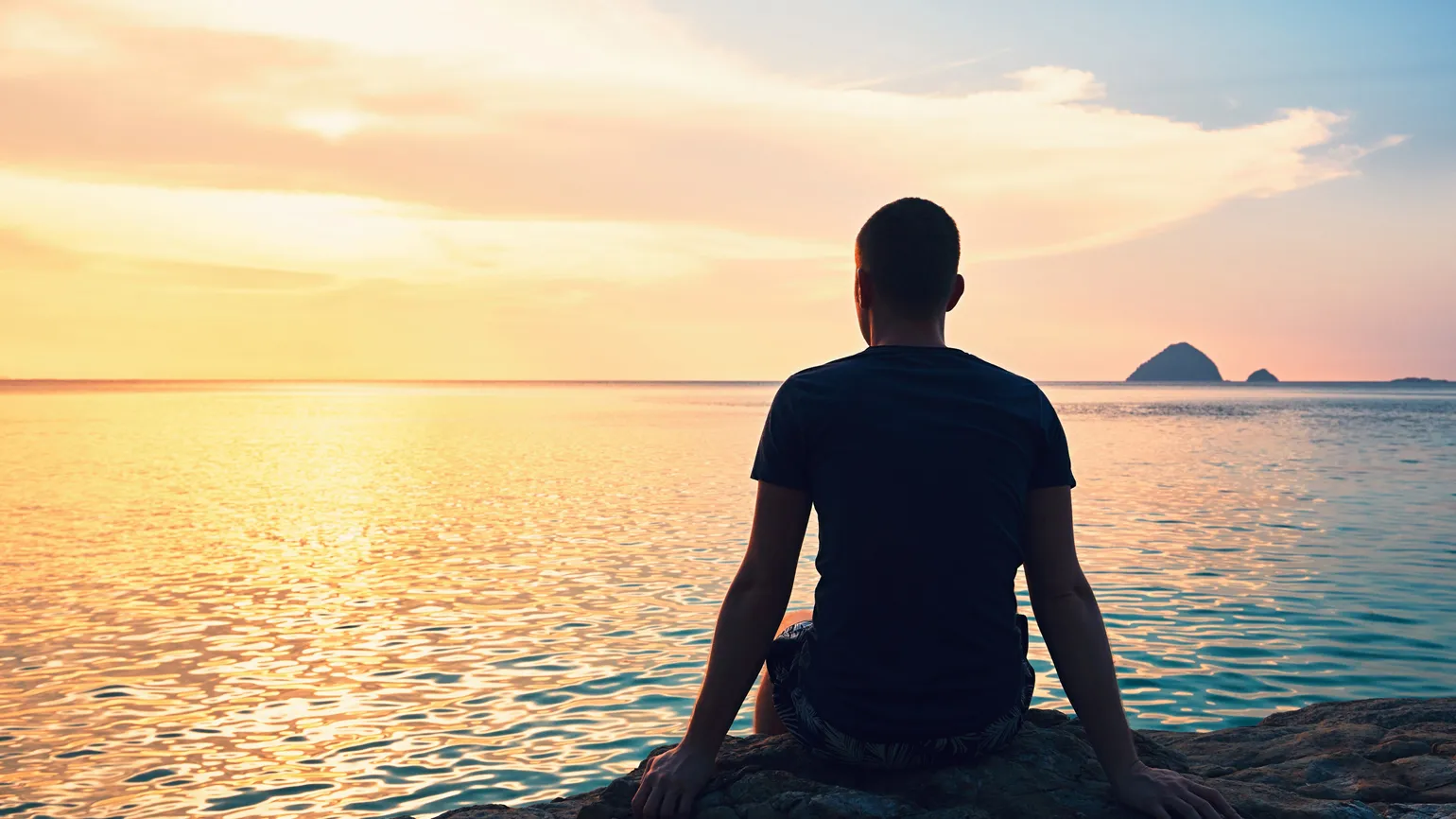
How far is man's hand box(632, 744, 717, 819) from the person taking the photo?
328 cm

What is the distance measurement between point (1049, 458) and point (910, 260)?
732 millimetres

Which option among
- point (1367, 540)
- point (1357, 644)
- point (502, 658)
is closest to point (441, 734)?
point (502, 658)

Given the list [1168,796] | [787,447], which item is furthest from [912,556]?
[1168,796]

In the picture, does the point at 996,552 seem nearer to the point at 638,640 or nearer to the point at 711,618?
the point at 638,640

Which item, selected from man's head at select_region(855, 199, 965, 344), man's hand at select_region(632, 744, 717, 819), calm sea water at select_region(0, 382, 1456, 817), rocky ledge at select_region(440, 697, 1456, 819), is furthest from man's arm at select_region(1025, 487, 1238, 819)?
calm sea water at select_region(0, 382, 1456, 817)

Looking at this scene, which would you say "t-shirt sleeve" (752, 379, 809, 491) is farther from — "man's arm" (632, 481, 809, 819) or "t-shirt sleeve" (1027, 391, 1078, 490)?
"t-shirt sleeve" (1027, 391, 1078, 490)

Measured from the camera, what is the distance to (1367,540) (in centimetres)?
1702

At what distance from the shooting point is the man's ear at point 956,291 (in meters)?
3.35

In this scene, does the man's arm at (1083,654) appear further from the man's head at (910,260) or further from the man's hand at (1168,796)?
the man's head at (910,260)

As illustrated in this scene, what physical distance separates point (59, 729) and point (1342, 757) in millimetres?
8512

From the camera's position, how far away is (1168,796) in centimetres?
317

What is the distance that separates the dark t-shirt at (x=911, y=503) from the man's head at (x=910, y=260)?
145mm

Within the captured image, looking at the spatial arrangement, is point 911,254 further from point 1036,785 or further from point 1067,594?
point 1036,785

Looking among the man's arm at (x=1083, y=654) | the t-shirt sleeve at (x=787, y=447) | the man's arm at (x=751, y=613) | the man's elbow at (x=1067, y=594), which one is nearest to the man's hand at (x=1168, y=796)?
the man's arm at (x=1083, y=654)
